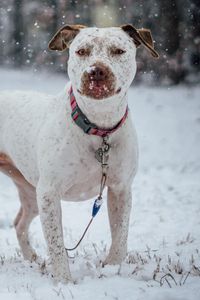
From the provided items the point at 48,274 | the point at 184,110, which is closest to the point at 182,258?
the point at 48,274

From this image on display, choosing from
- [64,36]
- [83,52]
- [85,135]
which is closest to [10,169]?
[85,135]

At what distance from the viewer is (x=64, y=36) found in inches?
161

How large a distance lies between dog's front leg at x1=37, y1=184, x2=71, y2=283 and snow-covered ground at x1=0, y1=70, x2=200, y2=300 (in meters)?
0.16

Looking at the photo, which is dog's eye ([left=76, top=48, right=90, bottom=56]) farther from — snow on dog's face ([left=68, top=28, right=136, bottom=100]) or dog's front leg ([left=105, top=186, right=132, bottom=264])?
dog's front leg ([left=105, top=186, right=132, bottom=264])

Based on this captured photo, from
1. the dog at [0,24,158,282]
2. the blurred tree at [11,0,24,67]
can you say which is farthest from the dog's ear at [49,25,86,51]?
the blurred tree at [11,0,24,67]

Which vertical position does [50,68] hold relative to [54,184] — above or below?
above

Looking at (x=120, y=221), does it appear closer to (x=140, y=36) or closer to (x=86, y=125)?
(x=86, y=125)

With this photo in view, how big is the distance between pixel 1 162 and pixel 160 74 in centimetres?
1605

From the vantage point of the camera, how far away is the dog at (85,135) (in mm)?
3551

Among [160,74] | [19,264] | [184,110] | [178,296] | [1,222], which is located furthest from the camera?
[160,74]

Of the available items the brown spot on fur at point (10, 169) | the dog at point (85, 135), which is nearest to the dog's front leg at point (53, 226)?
the dog at point (85, 135)

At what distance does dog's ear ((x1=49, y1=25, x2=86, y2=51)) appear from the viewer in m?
4.02

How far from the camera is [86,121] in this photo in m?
3.80

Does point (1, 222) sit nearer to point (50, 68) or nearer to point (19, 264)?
point (19, 264)
